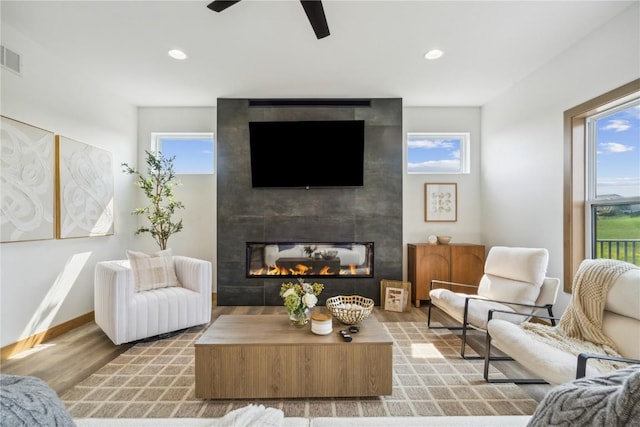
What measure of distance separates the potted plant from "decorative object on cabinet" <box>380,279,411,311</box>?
2912 mm

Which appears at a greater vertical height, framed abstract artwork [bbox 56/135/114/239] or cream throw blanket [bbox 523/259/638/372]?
framed abstract artwork [bbox 56/135/114/239]

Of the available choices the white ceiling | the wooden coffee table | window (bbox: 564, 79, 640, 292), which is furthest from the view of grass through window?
the wooden coffee table

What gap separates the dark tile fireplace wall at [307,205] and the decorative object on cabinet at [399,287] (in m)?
0.11

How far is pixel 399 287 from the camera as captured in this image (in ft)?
12.6

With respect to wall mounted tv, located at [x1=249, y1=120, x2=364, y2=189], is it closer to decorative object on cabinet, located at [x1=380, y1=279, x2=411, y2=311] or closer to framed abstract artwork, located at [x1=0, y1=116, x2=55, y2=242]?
decorative object on cabinet, located at [x1=380, y1=279, x2=411, y2=311]

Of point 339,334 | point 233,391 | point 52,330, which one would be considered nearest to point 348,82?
point 339,334

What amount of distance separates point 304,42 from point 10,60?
2619 millimetres

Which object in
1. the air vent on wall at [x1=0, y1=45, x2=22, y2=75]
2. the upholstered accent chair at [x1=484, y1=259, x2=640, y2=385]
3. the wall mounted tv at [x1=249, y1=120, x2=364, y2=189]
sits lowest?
the upholstered accent chair at [x1=484, y1=259, x2=640, y2=385]

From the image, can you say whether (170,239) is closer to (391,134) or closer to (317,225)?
(317,225)

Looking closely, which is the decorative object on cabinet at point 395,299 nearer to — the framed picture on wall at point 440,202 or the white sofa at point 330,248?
the white sofa at point 330,248

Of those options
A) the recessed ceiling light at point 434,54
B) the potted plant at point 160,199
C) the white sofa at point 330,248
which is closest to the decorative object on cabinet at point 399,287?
the white sofa at point 330,248

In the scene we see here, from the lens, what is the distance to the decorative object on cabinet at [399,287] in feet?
12.3

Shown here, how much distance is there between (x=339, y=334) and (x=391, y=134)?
2933mm

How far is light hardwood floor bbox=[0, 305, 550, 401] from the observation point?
2170 millimetres
